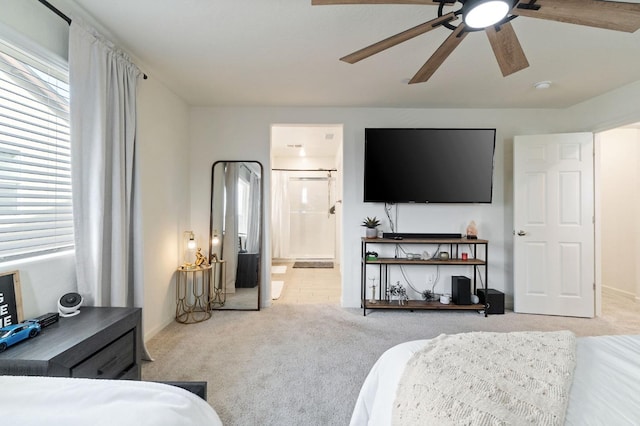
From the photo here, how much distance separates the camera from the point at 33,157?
1507mm

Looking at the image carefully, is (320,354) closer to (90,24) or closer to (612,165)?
(90,24)

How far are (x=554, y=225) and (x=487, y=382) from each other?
128 inches

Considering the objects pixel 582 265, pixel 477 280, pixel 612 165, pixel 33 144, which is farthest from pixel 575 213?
pixel 33 144

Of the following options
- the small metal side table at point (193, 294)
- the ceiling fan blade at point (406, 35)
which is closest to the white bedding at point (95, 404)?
the ceiling fan blade at point (406, 35)

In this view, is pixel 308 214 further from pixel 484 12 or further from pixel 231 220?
pixel 484 12

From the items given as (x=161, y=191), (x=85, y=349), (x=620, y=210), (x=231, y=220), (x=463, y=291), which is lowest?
(x=463, y=291)

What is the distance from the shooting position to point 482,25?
4.29ft

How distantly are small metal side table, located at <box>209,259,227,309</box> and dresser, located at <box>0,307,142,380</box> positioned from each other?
1590 millimetres

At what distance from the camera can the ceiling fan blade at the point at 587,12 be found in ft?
3.71

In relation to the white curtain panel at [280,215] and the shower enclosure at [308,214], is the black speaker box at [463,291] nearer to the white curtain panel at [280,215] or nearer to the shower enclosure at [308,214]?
the shower enclosure at [308,214]

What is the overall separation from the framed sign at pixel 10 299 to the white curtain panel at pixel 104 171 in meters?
0.31

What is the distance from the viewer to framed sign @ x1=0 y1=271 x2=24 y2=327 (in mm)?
1303

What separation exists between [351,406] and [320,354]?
621 millimetres

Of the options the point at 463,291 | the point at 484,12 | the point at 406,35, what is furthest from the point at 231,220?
the point at 484,12
